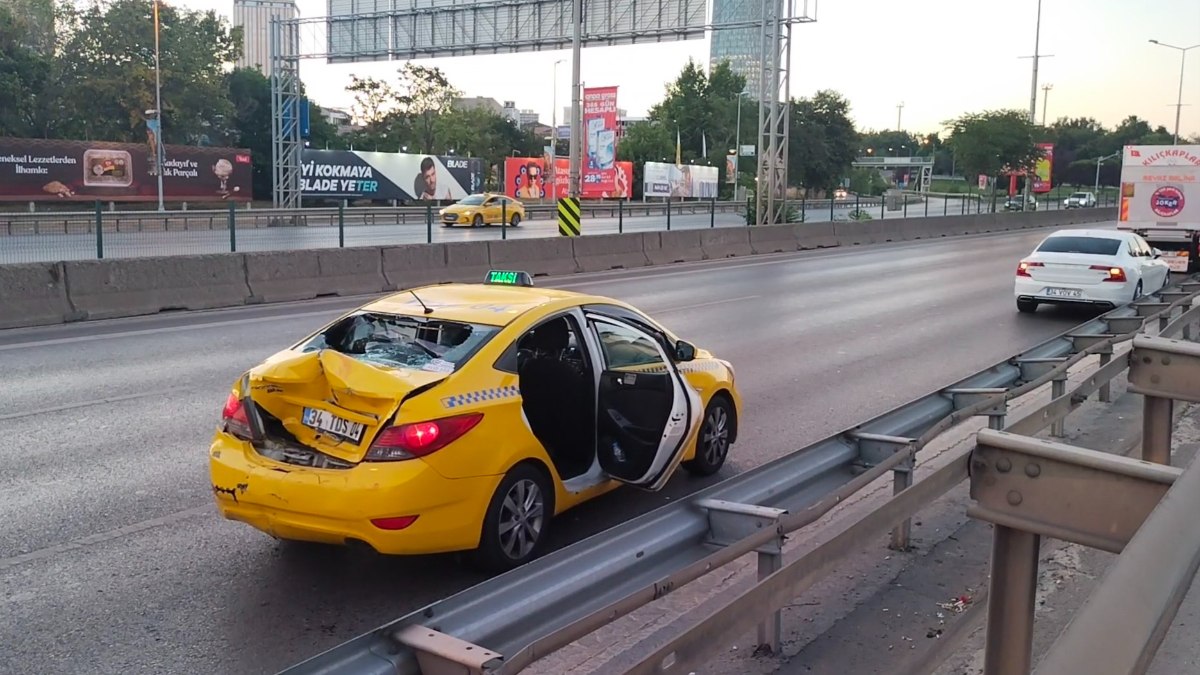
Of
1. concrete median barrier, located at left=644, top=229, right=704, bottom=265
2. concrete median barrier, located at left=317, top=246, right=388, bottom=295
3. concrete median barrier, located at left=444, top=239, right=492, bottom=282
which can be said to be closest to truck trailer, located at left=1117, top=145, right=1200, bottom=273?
concrete median barrier, located at left=644, top=229, right=704, bottom=265

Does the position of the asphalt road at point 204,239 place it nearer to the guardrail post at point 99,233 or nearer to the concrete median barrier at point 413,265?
the guardrail post at point 99,233

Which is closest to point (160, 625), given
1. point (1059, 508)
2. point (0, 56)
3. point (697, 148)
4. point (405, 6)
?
point (1059, 508)

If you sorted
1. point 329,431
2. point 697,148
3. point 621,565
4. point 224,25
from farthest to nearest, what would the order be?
point 697,148, point 224,25, point 329,431, point 621,565

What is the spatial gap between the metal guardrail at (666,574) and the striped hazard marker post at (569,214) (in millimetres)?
21498

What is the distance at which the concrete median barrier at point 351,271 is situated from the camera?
61.5ft

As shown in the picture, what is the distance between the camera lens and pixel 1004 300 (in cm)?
1992

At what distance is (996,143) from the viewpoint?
5622 centimetres

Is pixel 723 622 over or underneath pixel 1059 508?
underneath

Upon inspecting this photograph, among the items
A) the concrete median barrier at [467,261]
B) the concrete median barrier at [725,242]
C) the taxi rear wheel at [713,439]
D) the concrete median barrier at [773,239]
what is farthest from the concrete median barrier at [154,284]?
the concrete median barrier at [773,239]

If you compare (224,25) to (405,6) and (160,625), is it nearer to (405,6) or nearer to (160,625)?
(405,6)

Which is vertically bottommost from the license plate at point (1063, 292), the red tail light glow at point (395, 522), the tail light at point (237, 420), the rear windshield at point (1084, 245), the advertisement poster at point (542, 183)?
the red tail light glow at point (395, 522)

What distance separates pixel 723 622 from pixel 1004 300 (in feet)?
60.2

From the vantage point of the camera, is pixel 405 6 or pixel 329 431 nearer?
pixel 329 431

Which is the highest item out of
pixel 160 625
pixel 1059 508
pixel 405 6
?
pixel 405 6
